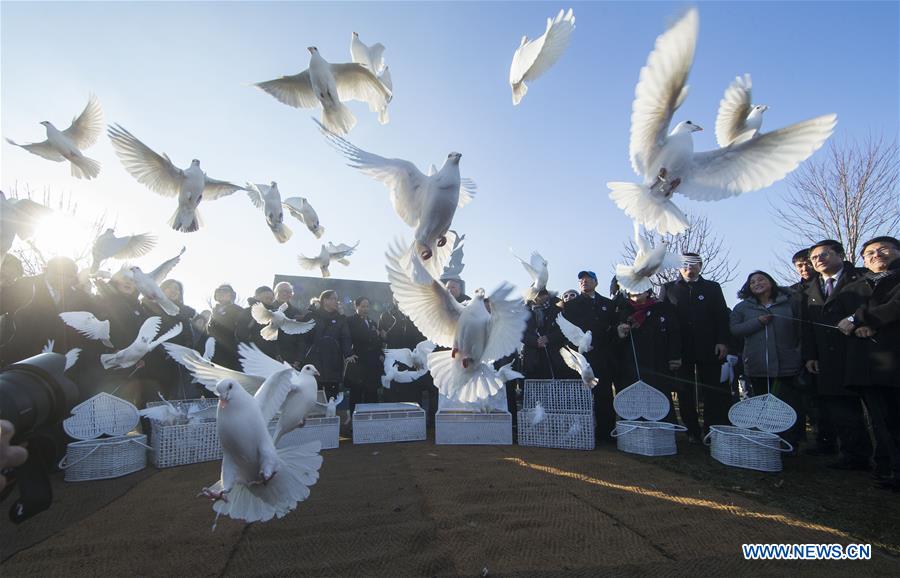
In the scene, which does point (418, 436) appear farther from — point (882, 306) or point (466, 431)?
point (882, 306)

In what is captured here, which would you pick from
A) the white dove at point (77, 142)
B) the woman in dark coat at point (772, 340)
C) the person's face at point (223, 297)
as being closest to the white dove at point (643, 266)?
the woman in dark coat at point (772, 340)

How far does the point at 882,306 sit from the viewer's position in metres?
3.28

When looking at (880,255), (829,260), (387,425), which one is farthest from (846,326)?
(387,425)

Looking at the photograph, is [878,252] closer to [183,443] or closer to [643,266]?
[643,266]

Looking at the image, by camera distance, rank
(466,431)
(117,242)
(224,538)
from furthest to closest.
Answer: (117,242) < (466,431) < (224,538)

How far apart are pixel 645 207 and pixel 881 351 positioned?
200cm

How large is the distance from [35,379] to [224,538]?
1.71 m

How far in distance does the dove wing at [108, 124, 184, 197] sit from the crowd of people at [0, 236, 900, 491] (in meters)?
1.04

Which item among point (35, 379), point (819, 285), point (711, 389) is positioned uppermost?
point (819, 285)

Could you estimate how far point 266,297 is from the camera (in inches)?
223

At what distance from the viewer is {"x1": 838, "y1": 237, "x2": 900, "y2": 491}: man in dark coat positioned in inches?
129

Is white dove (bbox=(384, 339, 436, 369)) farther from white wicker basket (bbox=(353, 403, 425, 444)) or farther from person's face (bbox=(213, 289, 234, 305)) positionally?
person's face (bbox=(213, 289, 234, 305))

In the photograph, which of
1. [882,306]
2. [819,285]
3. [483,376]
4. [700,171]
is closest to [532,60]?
[700,171]

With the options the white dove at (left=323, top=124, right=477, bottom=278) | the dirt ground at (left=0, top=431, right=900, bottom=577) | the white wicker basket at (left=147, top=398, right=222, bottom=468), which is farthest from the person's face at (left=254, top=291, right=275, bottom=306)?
the white dove at (left=323, top=124, right=477, bottom=278)
